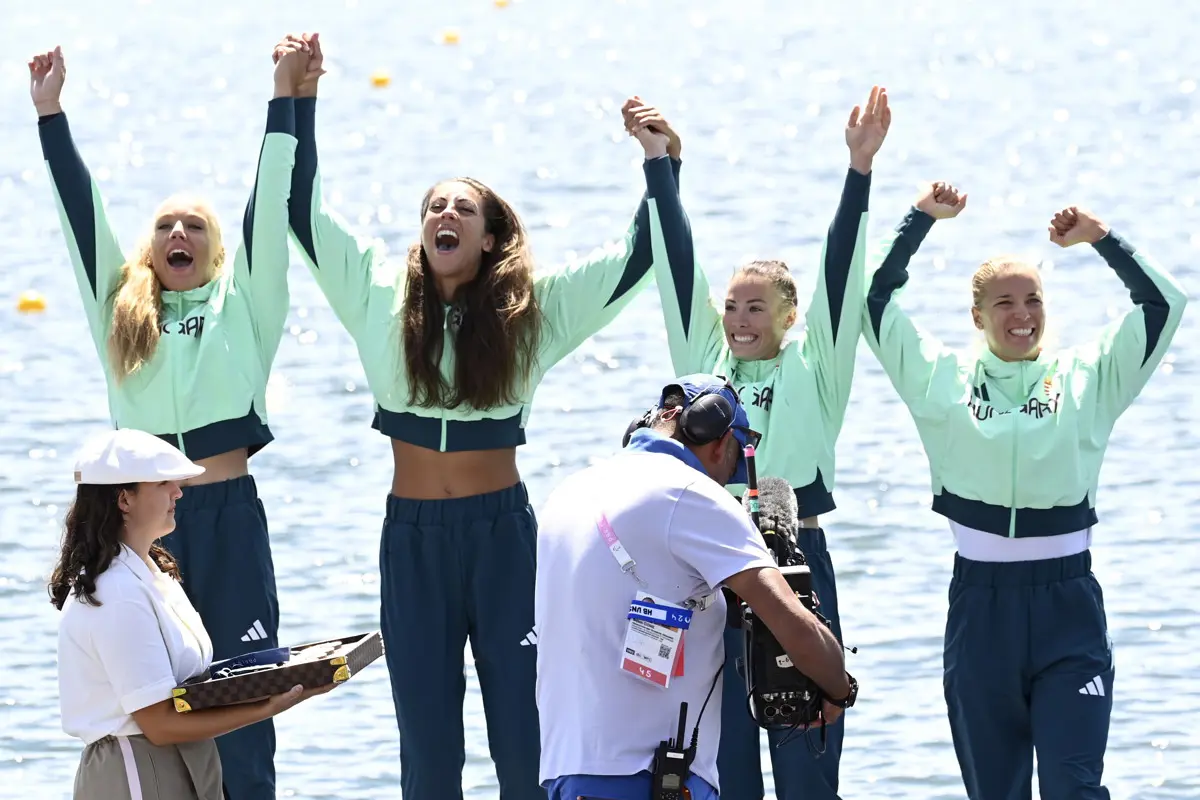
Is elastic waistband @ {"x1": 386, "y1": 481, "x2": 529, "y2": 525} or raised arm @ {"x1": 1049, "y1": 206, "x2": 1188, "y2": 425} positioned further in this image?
elastic waistband @ {"x1": 386, "y1": 481, "x2": 529, "y2": 525}

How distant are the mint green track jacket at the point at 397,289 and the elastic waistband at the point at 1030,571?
1315 mm

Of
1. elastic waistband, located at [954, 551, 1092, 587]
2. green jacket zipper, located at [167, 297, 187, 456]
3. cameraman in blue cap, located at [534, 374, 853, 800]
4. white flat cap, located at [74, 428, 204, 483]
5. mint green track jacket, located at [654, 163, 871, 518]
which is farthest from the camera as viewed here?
green jacket zipper, located at [167, 297, 187, 456]

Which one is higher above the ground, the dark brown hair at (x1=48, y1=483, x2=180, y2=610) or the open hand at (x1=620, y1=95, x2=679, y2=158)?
the open hand at (x1=620, y1=95, x2=679, y2=158)

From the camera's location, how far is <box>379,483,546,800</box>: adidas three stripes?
6.67 metres

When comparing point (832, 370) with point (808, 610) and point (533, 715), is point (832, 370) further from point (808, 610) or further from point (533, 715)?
point (808, 610)

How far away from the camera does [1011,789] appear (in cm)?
655

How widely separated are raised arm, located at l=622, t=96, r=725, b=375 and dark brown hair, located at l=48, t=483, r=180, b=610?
1.95 m

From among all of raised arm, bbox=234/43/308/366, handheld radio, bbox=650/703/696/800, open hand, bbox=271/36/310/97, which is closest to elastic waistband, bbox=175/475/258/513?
raised arm, bbox=234/43/308/366

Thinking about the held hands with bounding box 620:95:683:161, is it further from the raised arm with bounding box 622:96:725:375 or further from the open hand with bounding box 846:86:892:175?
the open hand with bounding box 846:86:892:175

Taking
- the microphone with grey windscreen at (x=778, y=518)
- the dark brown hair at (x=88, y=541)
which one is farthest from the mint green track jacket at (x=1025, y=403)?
the dark brown hair at (x=88, y=541)

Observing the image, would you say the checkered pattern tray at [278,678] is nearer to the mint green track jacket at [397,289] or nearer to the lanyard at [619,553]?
the lanyard at [619,553]

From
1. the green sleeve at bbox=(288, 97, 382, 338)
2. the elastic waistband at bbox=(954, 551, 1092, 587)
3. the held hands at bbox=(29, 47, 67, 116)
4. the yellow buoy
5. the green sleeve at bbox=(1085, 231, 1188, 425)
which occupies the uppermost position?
the held hands at bbox=(29, 47, 67, 116)

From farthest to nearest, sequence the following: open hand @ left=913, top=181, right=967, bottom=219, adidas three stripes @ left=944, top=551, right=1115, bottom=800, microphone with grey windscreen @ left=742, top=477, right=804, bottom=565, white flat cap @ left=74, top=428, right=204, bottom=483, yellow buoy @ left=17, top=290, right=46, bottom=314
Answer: yellow buoy @ left=17, top=290, right=46, bottom=314
open hand @ left=913, top=181, right=967, bottom=219
adidas three stripes @ left=944, top=551, right=1115, bottom=800
white flat cap @ left=74, top=428, right=204, bottom=483
microphone with grey windscreen @ left=742, top=477, right=804, bottom=565

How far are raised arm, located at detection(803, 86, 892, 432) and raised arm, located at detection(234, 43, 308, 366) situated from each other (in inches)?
61.2
